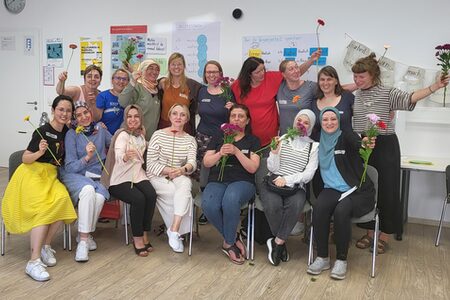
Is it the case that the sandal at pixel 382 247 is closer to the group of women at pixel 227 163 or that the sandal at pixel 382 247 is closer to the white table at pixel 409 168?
the group of women at pixel 227 163

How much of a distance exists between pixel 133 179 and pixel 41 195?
2.22 ft

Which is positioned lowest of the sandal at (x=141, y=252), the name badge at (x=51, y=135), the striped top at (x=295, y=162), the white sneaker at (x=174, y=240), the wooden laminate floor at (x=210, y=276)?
the wooden laminate floor at (x=210, y=276)

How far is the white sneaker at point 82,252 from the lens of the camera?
311cm

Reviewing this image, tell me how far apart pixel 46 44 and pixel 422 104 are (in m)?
4.71

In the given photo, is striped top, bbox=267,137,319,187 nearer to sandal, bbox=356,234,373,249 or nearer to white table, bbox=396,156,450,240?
sandal, bbox=356,234,373,249

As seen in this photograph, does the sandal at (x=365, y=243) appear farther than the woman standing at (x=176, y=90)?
No

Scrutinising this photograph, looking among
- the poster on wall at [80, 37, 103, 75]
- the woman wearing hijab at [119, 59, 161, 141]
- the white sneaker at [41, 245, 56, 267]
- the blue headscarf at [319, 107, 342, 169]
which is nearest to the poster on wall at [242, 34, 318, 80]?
the woman wearing hijab at [119, 59, 161, 141]

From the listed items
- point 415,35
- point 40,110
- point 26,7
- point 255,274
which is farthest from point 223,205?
point 26,7

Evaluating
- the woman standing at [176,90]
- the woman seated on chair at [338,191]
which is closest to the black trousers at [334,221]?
the woman seated on chair at [338,191]

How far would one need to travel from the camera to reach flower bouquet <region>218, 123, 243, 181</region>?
121 inches

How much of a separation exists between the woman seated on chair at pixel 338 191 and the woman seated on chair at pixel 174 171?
98cm

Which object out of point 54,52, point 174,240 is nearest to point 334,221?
point 174,240

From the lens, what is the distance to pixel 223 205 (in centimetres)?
316

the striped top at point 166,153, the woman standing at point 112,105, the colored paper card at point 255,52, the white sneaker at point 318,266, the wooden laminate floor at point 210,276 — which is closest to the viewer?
the wooden laminate floor at point 210,276
